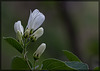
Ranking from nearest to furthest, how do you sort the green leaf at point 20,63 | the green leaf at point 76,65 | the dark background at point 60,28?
the green leaf at point 76,65
the green leaf at point 20,63
the dark background at point 60,28

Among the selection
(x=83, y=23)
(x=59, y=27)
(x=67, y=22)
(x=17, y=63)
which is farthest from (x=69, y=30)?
(x=17, y=63)

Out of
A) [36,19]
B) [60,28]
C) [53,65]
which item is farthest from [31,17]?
[60,28]

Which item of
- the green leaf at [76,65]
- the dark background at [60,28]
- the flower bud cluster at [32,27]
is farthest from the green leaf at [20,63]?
the dark background at [60,28]

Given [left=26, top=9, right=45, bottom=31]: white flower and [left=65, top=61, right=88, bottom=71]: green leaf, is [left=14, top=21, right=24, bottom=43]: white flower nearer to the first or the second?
[left=26, top=9, right=45, bottom=31]: white flower

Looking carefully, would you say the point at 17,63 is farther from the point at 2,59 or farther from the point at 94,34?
the point at 94,34

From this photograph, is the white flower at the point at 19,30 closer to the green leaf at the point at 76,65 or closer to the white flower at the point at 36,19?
the white flower at the point at 36,19

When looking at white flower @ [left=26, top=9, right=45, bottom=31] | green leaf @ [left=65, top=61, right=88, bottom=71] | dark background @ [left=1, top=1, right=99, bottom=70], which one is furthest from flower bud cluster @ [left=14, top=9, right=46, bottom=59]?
dark background @ [left=1, top=1, right=99, bottom=70]
